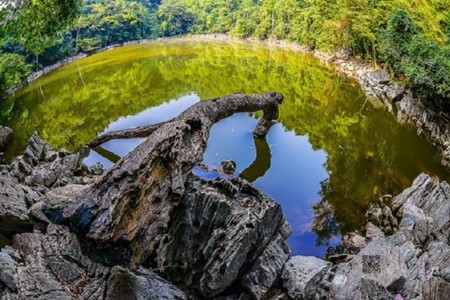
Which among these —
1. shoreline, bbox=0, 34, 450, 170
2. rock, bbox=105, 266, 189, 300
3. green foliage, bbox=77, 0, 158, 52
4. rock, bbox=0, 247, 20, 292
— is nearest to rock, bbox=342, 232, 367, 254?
rock, bbox=105, 266, 189, 300

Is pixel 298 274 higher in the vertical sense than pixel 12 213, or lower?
higher

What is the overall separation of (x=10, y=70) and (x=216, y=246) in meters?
24.3

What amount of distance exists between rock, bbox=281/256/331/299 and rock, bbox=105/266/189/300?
1676 millimetres

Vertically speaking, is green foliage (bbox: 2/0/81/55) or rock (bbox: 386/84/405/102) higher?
rock (bbox: 386/84/405/102)

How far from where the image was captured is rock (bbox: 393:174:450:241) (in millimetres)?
8562

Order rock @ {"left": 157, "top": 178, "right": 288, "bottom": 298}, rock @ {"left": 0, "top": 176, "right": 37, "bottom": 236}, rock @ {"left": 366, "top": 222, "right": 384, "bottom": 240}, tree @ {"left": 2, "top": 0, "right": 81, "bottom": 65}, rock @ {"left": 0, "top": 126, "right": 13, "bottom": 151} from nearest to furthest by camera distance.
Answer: rock @ {"left": 157, "top": 178, "right": 288, "bottom": 298}
rock @ {"left": 0, "top": 176, "right": 37, "bottom": 236}
rock @ {"left": 366, "top": 222, "right": 384, "bottom": 240}
tree @ {"left": 2, "top": 0, "right": 81, "bottom": 65}
rock @ {"left": 0, "top": 126, "right": 13, "bottom": 151}

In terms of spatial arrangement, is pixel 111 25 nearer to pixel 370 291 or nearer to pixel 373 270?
pixel 373 270

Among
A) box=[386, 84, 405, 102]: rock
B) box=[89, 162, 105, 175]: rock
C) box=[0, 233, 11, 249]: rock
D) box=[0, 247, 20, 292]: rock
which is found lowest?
box=[0, 247, 20, 292]: rock

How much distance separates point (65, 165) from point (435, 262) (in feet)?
31.8

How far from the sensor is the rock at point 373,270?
19.9 feet

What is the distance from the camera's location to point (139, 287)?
17.6ft

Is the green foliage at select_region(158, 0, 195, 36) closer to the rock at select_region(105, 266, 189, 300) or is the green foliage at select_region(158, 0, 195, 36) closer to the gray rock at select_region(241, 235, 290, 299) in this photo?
the gray rock at select_region(241, 235, 290, 299)

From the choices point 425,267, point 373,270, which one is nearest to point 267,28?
point 425,267

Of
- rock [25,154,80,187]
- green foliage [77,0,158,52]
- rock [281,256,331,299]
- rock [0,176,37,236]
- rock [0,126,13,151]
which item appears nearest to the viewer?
rock [281,256,331,299]
